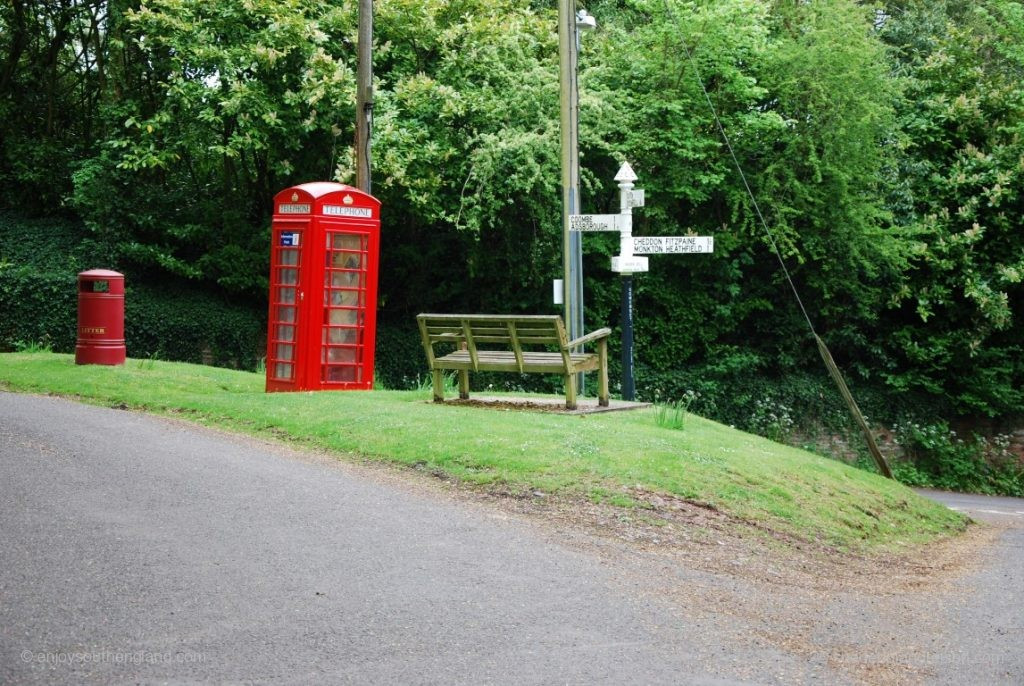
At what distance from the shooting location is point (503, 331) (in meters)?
12.3

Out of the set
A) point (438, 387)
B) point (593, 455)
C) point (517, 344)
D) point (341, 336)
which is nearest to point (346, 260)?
point (341, 336)

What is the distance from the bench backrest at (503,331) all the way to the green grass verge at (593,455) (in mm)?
796

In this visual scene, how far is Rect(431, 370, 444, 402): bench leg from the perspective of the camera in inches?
521

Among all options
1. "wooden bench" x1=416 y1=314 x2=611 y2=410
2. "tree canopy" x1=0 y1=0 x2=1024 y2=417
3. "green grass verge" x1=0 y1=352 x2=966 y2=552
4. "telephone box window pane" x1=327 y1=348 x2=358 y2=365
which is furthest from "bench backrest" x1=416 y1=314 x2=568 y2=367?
"tree canopy" x1=0 y1=0 x2=1024 y2=417

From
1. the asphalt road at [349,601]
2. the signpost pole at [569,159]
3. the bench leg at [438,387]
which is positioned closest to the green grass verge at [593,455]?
the bench leg at [438,387]

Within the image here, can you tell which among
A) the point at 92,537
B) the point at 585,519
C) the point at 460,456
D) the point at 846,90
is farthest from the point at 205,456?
the point at 846,90

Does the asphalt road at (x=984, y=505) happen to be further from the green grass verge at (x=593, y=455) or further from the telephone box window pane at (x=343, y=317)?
the telephone box window pane at (x=343, y=317)

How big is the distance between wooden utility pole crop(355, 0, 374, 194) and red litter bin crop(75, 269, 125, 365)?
398 centimetres

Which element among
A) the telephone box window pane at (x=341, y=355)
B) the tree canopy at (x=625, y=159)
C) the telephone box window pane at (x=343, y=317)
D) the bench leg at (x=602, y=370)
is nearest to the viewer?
the bench leg at (x=602, y=370)

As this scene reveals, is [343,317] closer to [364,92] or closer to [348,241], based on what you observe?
[348,241]

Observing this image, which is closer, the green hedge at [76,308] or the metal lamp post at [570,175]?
the metal lamp post at [570,175]

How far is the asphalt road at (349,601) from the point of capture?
504cm

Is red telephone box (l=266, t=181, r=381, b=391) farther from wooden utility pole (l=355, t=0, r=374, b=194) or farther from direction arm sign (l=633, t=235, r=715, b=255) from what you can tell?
direction arm sign (l=633, t=235, r=715, b=255)

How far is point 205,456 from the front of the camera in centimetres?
983
